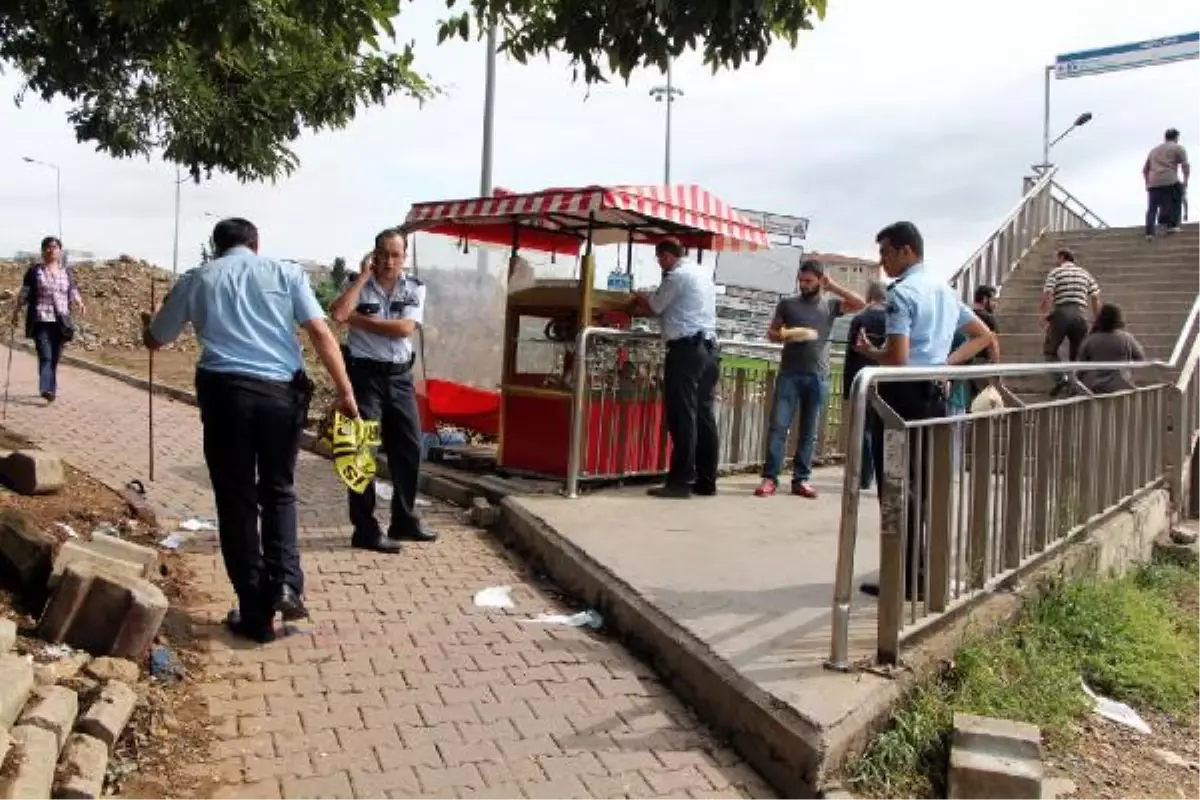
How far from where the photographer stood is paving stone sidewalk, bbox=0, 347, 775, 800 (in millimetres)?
3076

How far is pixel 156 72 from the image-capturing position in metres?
7.37

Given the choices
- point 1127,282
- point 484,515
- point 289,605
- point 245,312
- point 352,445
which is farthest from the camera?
point 1127,282

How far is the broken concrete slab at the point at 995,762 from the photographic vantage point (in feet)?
10.2

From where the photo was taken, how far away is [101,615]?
363 cm

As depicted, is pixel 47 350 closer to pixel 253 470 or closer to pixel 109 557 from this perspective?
pixel 109 557

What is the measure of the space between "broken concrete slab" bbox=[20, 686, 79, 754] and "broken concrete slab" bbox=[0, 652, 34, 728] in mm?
30

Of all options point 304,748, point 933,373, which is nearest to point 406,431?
point 304,748

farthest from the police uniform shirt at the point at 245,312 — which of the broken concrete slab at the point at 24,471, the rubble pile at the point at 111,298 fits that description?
the rubble pile at the point at 111,298

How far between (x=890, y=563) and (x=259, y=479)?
254 cm

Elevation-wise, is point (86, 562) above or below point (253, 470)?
below

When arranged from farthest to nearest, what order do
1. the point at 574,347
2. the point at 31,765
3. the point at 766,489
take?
the point at 766,489, the point at 574,347, the point at 31,765

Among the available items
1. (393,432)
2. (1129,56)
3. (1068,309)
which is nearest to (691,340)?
(393,432)

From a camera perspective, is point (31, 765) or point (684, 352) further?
point (684, 352)

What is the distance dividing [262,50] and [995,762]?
5718 millimetres
